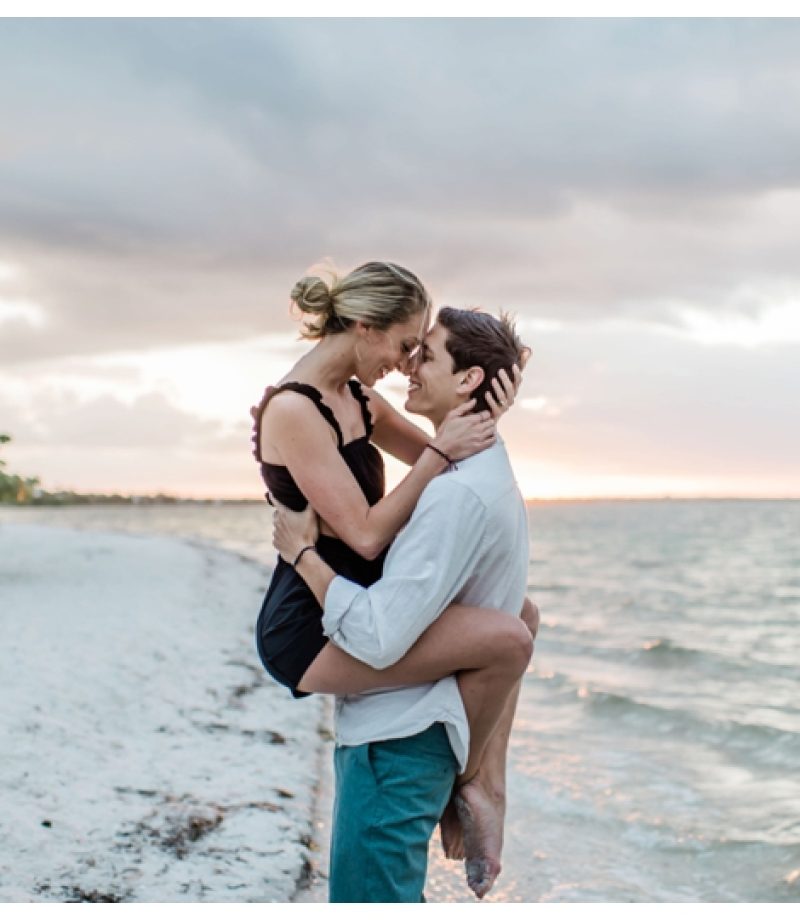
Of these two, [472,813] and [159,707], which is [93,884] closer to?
[472,813]

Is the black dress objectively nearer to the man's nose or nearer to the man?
the man

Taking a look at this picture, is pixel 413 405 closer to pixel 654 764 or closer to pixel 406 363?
pixel 406 363

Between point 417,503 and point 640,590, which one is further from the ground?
point 417,503

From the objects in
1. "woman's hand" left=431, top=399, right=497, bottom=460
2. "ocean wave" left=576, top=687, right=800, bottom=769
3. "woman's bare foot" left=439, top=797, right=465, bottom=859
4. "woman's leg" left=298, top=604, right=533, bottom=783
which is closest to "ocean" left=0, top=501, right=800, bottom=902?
"ocean wave" left=576, top=687, right=800, bottom=769

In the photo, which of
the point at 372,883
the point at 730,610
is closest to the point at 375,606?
the point at 372,883

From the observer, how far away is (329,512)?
2963 mm

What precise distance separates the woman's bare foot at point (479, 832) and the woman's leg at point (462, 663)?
0.27m

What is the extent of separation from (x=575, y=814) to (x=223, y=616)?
7047mm

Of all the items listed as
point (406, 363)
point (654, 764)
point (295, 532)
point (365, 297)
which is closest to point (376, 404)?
point (406, 363)

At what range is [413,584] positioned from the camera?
109 inches

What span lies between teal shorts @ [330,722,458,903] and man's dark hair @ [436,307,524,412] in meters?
0.96

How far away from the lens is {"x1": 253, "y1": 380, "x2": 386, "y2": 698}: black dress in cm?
303

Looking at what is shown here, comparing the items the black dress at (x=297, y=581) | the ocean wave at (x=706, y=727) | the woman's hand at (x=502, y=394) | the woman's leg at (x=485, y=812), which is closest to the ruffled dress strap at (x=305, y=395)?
the black dress at (x=297, y=581)

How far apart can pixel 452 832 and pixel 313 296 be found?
1652 mm
